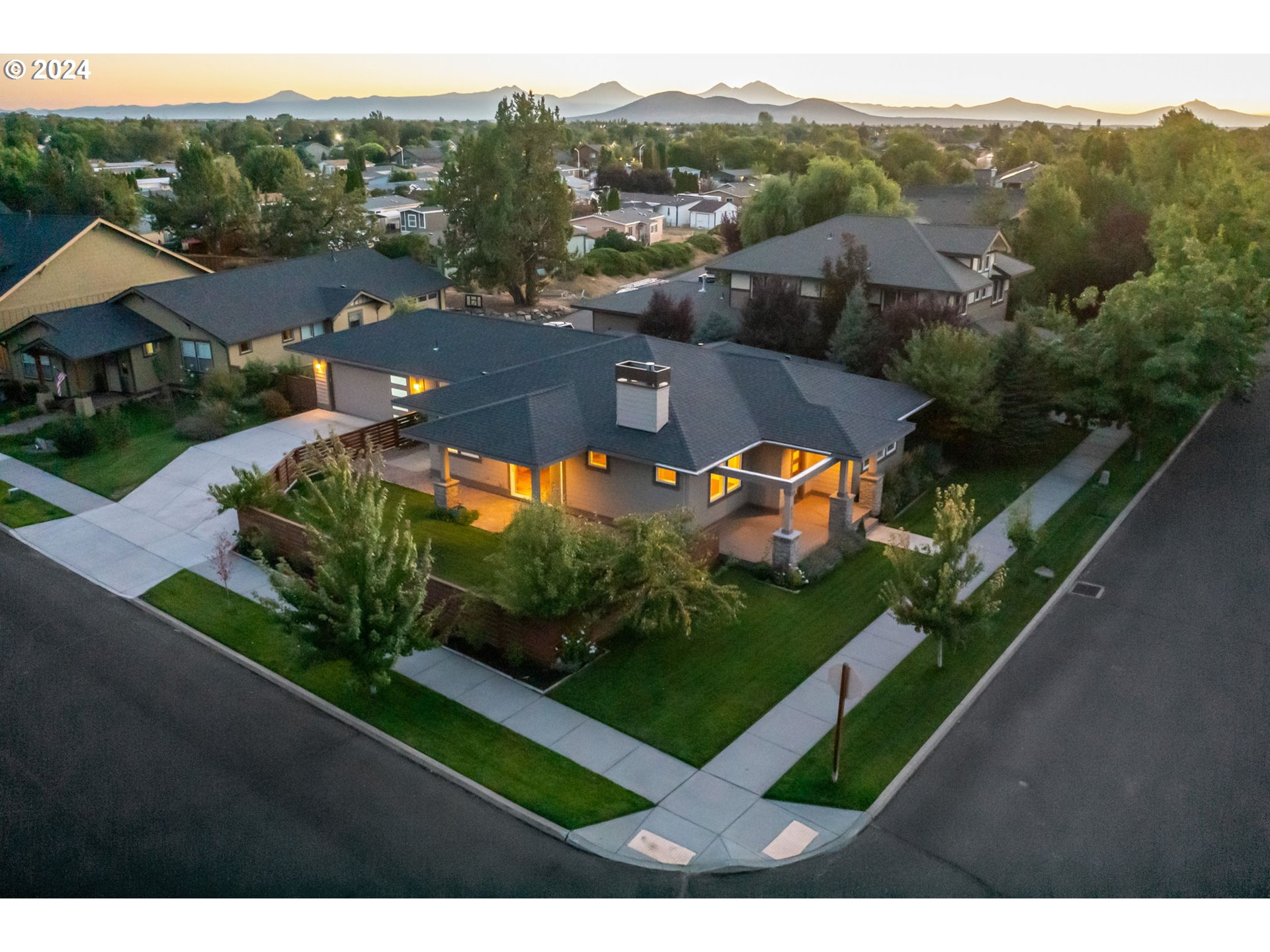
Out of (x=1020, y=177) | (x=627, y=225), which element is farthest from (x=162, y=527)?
(x=1020, y=177)

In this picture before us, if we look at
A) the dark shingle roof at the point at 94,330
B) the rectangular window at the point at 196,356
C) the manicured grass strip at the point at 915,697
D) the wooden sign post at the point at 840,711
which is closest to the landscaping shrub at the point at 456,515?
the manicured grass strip at the point at 915,697

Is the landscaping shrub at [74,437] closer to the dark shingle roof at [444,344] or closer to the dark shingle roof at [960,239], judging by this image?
the dark shingle roof at [444,344]

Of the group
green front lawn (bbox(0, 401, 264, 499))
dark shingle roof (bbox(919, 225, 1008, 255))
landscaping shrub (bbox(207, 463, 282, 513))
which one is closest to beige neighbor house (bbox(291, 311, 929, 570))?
landscaping shrub (bbox(207, 463, 282, 513))

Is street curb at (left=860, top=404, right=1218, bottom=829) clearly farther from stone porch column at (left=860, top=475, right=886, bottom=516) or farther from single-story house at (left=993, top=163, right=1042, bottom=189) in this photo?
single-story house at (left=993, top=163, right=1042, bottom=189)

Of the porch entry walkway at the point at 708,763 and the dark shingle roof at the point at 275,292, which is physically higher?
the dark shingle roof at the point at 275,292

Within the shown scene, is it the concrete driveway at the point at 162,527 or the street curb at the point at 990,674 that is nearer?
the street curb at the point at 990,674

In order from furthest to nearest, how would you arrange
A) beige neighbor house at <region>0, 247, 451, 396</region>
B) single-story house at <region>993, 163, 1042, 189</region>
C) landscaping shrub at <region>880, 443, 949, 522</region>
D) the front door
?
single-story house at <region>993, 163, 1042, 189</region> → beige neighbor house at <region>0, 247, 451, 396</region> → landscaping shrub at <region>880, 443, 949, 522</region> → the front door
